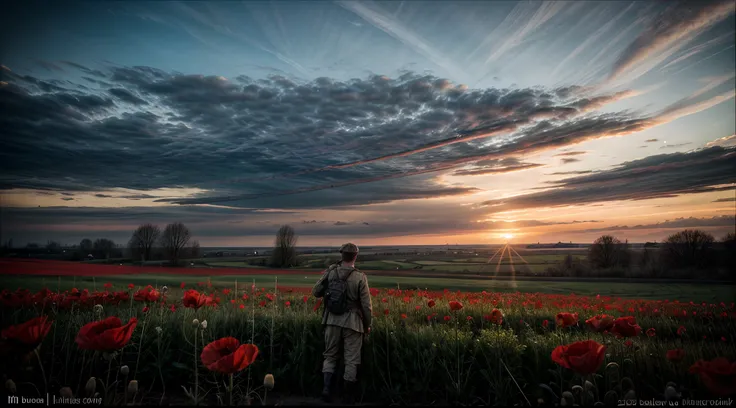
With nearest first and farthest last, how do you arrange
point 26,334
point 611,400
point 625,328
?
point 26,334
point 625,328
point 611,400

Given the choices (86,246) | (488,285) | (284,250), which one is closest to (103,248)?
(86,246)

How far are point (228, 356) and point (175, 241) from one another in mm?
17359

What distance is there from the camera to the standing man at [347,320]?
251 inches

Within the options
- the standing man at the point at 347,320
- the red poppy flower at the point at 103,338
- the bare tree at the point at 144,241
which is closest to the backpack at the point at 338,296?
the standing man at the point at 347,320

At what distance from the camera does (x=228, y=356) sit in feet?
10.5

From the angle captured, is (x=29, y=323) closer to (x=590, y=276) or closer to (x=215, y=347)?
(x=215, y=347)

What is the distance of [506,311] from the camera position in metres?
10.4

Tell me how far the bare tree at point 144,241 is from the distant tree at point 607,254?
20.5m

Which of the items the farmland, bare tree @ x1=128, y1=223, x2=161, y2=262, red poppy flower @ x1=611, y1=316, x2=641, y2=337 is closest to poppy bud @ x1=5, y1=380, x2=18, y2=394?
the farmland

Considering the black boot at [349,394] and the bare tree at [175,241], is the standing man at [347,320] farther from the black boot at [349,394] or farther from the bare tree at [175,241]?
the bare tree at [175,241]

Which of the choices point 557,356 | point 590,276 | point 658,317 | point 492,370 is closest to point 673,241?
point 590,276

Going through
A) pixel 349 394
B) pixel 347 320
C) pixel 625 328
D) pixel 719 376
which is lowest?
pixel 349 394

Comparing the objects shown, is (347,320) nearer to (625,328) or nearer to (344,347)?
(344,347)

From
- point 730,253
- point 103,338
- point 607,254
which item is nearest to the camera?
point 103,338
